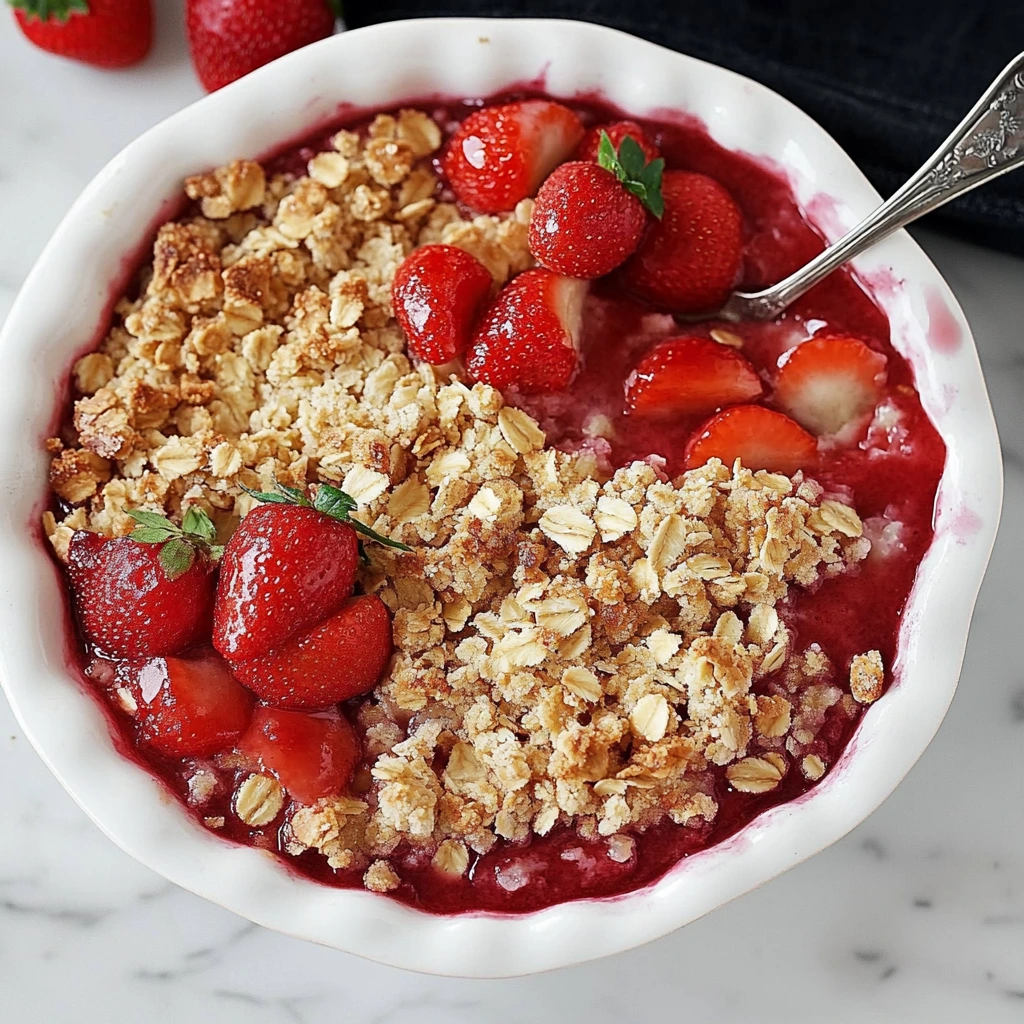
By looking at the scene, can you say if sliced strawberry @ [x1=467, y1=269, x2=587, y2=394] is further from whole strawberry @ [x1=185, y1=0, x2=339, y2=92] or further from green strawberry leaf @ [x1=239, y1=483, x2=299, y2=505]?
whole strawberry @ [x1=185, y1=0, x2=339, y2=92]

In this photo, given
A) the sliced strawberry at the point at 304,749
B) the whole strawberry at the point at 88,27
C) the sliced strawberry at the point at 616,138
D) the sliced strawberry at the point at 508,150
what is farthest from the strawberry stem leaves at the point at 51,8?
the sliced strawberry at the point at 304,749

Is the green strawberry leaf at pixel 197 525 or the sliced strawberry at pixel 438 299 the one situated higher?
the sliced strawberry at pixel 438 299

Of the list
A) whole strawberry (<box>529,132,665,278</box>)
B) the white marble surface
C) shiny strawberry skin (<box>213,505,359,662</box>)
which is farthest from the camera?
the white marble surface

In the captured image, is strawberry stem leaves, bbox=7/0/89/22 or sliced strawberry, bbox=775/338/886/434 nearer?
sliced strawberry, bbox=775/338/886/434

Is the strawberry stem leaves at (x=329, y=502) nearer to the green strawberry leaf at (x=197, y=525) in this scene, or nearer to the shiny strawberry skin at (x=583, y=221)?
the green strawberry leaf at (x=197, y=525)

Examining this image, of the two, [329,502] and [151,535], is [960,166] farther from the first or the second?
[151,535]

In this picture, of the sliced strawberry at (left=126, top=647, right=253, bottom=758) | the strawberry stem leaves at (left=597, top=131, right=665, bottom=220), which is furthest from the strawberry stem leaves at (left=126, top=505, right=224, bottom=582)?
the strawberry stem leaves at (left=597, top=131, right=665, bottom=220)

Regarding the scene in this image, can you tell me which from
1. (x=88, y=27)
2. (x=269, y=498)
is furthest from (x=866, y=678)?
(x=88, y=27)

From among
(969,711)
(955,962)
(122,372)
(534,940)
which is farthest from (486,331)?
(955,962)
